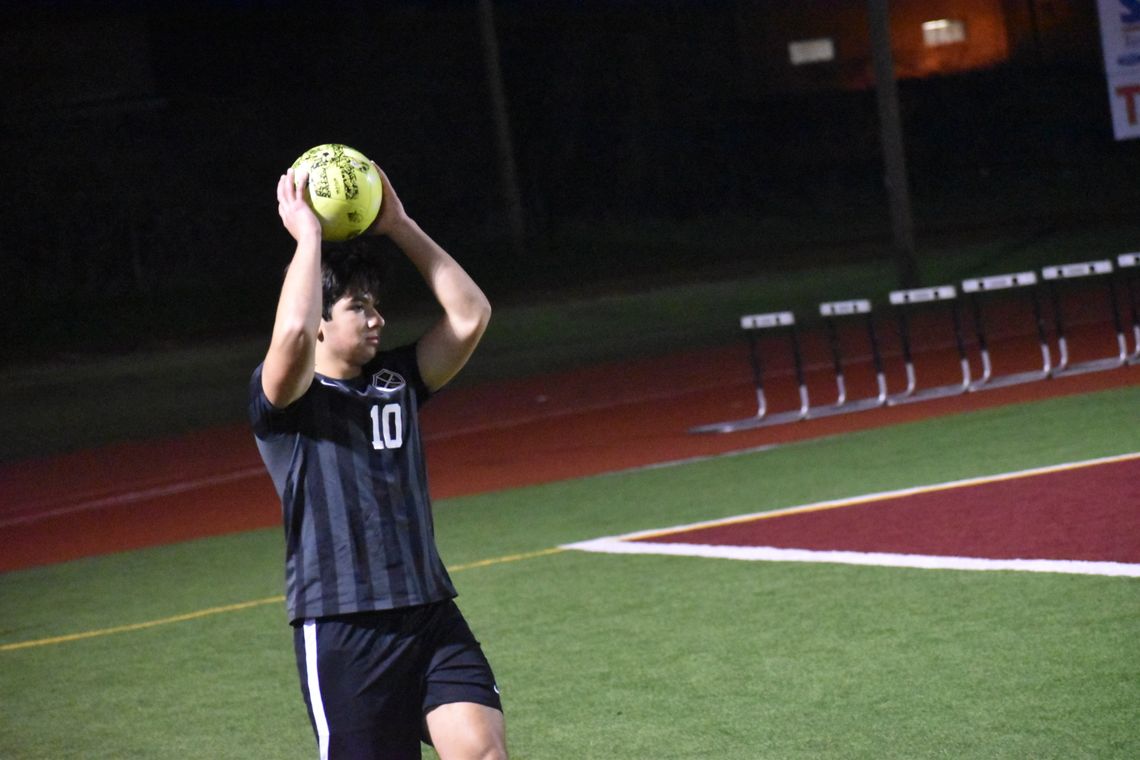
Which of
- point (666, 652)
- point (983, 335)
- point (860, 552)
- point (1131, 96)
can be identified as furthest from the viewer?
point (1131, 96)

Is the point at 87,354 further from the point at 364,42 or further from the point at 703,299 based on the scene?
the point at 364,42

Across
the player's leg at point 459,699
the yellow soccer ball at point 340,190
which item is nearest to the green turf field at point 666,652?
the player's leg at point 459,699

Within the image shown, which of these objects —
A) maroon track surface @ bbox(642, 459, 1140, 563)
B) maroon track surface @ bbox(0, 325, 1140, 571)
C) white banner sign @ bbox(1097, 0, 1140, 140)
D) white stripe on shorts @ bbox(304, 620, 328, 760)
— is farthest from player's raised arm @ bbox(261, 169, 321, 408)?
white banner sign @ bbox(1097, 0, 1140, 140)

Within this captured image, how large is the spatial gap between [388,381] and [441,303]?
0.91 feet

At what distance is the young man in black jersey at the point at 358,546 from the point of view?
4.08 metres

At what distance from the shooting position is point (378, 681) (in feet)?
13.4

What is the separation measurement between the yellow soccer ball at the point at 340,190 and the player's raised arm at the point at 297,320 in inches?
2.9

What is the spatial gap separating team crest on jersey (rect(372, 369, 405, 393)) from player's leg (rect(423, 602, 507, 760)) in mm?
586

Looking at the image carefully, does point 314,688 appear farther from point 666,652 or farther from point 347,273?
point 666,652

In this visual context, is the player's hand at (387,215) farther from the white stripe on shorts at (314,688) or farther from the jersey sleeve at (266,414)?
the white stripe on shorts at (314,688)

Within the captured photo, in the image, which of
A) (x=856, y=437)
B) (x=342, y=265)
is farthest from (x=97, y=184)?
(x=342, y=265)

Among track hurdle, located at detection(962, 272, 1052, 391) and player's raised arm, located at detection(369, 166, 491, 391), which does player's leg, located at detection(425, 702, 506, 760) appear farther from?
track hurdle, located at detection(962, 272, 1052, 391)

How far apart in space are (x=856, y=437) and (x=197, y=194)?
25243 mm

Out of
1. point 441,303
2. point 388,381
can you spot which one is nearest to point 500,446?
point 441,303
